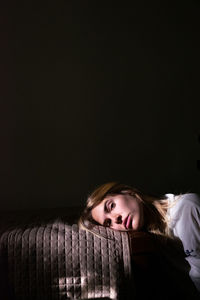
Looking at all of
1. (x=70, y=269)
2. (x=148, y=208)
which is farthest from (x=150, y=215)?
(x=70, y=269)

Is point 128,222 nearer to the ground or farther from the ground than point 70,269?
farther from the ground

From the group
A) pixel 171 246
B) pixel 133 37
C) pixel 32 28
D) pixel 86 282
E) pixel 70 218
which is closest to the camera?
pixel 86 282

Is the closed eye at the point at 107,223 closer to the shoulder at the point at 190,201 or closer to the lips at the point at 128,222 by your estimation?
the lips at the point at 128,222

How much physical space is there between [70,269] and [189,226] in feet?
1.41

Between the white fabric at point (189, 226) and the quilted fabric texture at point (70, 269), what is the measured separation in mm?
243

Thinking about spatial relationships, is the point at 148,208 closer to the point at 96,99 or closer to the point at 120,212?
the point at 120,212

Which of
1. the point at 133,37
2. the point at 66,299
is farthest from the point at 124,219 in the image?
the point at 133,37

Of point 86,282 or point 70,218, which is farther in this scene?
point 70,218

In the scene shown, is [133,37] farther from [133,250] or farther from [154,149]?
[133,250]

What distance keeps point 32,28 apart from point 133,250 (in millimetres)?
1095

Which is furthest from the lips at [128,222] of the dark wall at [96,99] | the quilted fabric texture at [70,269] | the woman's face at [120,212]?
the dark wall at [96,99]

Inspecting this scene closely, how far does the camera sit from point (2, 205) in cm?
143

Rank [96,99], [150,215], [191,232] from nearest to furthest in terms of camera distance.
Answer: [191,232]
[150,215]
[96,99]

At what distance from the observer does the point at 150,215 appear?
1120 millimetres
